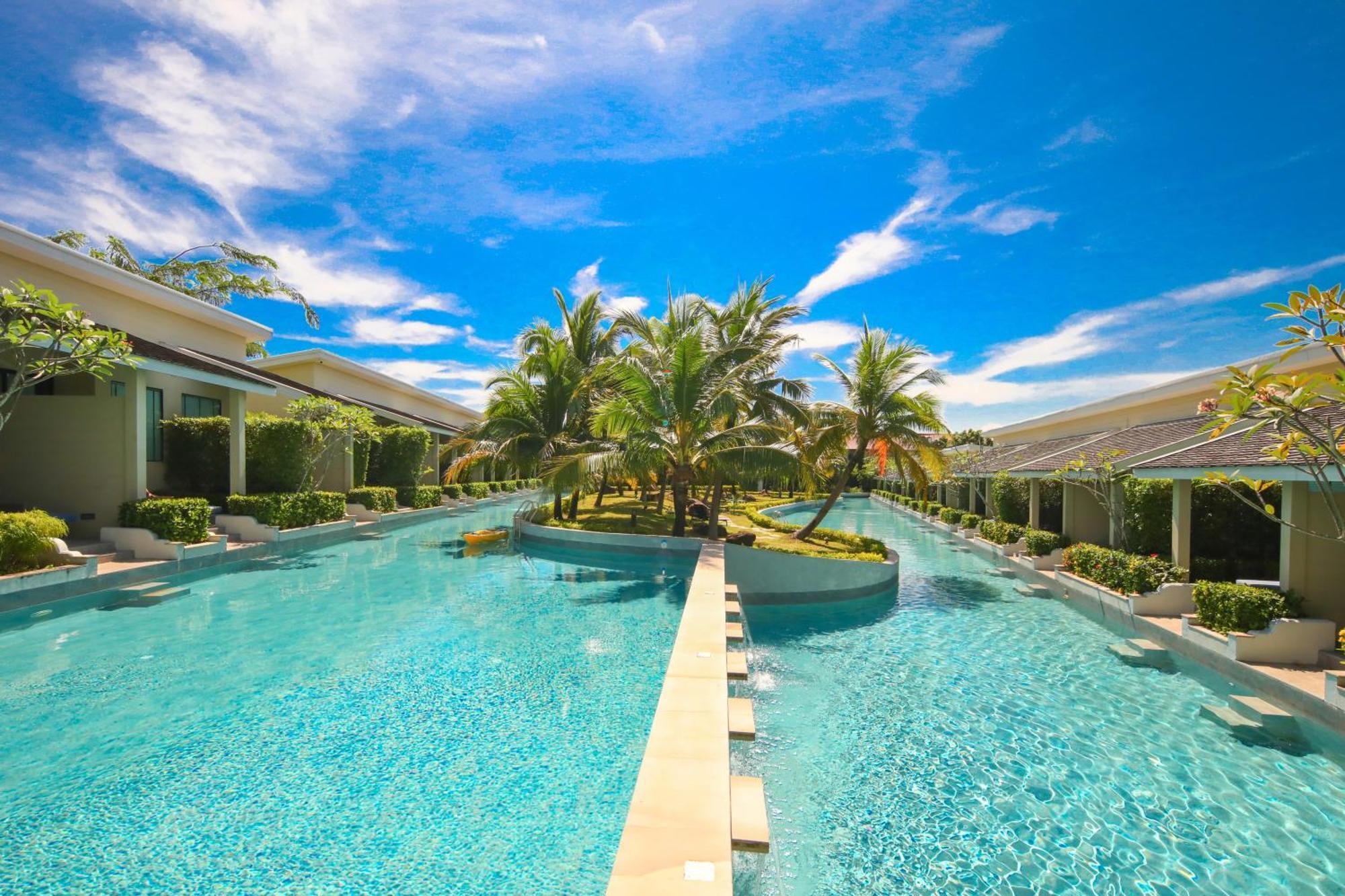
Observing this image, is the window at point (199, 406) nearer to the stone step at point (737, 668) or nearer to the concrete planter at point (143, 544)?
the concrete planter at point (143, 544)

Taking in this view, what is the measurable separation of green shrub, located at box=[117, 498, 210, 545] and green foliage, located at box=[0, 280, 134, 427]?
110 inches

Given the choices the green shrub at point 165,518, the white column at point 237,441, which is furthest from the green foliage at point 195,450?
the green shrub at point 165,518

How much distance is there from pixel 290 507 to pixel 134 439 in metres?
3.85

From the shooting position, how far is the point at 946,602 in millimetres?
12109

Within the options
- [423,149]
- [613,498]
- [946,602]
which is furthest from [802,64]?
[613,498]

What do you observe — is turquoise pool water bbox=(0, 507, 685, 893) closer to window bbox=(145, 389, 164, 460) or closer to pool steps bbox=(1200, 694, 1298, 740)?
pool steps bbox=(1200, 694, 1298, 740)

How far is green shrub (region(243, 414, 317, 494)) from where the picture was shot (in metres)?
16.7

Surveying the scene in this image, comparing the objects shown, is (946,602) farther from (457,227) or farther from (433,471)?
(433,471)

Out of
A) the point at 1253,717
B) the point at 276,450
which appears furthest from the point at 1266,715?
the point at 276,450

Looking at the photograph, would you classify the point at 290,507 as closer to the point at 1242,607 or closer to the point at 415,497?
the point at 415,497

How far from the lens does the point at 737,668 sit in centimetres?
567

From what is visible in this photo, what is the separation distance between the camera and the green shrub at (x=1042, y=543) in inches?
572

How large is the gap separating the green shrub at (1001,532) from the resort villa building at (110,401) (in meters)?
21.8

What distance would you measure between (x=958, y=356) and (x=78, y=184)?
3793 cm
